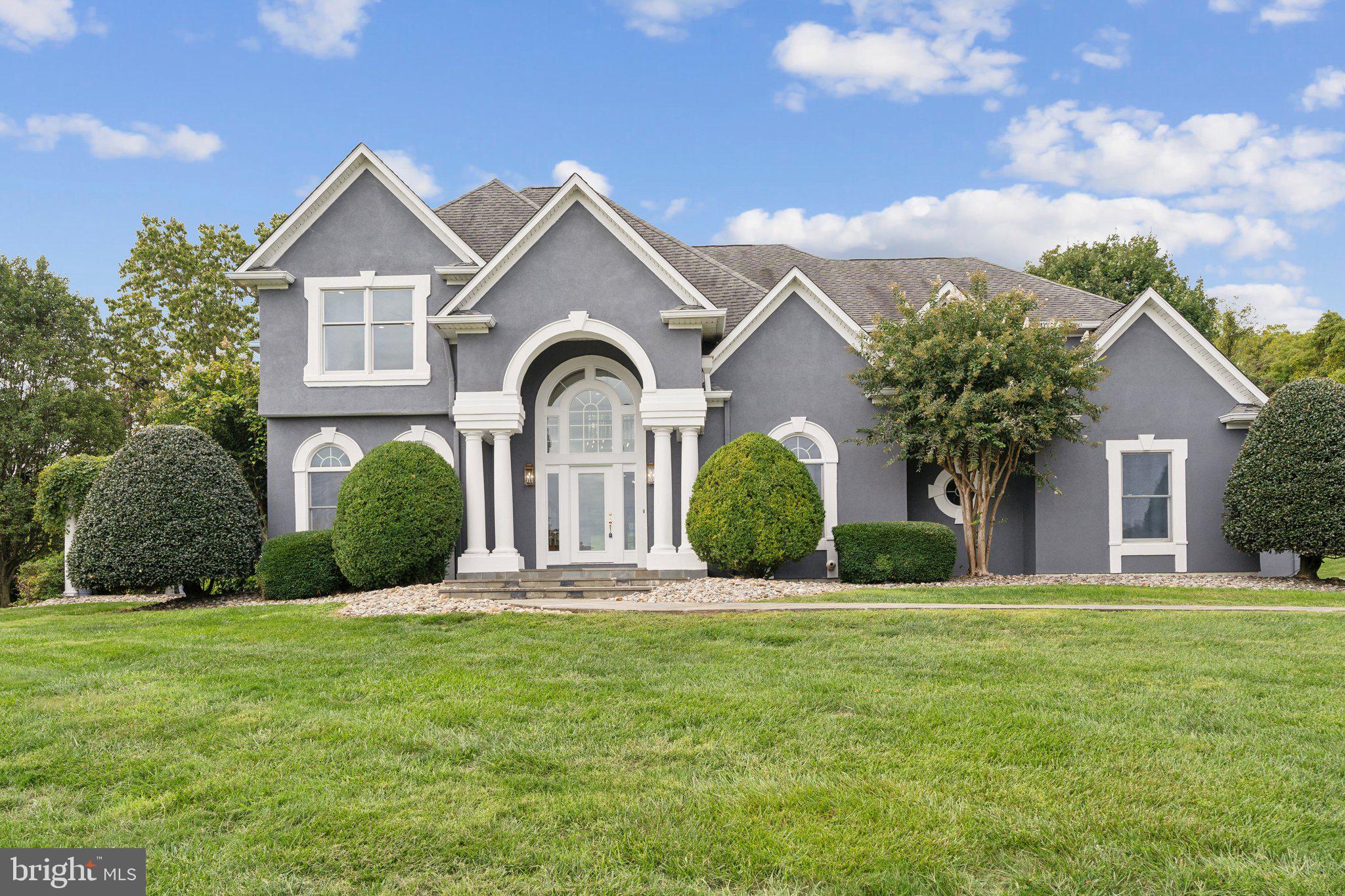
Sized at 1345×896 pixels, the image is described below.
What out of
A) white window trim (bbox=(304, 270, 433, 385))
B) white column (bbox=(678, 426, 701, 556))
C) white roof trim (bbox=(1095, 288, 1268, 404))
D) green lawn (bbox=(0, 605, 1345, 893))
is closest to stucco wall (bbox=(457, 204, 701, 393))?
white column (bbox=(678, 426, 701, 556))

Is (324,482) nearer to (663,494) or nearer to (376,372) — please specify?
(376,372)

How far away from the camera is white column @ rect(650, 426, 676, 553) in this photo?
1495cm

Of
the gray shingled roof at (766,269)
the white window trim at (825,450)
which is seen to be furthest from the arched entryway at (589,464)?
the white window trim at (825,450)

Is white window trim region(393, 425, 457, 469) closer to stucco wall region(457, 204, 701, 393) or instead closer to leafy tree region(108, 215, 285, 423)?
stucco wall region(457, 204, 701, 393)

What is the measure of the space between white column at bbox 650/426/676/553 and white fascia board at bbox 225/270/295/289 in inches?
338

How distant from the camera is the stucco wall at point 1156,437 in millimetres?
16297

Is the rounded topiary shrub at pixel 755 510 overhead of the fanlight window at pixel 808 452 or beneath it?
beneath

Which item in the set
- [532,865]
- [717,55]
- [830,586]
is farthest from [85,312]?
[532,865]

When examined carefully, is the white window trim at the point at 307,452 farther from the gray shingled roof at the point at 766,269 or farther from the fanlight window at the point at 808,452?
the fanlight window at the point at 808,452

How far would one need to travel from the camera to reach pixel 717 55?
55.3 feet

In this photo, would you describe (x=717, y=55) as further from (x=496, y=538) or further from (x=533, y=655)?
(x=533, y=655)

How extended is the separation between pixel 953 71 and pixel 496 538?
536 inches

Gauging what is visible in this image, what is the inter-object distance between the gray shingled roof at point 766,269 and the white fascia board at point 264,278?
3.84 metres

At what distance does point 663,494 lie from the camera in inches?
595
